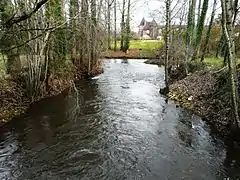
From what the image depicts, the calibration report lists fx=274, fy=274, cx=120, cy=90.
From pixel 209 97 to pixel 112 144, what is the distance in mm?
7098

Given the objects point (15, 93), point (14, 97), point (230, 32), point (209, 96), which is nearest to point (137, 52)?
point (209, 96)

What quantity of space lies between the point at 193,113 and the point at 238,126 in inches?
161

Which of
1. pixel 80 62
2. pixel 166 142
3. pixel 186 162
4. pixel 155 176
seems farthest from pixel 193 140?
pixel 80 62

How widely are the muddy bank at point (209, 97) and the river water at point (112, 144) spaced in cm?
Answer: 63

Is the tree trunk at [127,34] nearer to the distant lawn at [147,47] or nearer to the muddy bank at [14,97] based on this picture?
the distant lawn at [147,47]

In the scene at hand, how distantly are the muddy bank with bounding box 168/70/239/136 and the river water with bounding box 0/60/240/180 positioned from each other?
0.63m

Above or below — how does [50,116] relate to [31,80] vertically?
below

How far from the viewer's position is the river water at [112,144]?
A: 806cm

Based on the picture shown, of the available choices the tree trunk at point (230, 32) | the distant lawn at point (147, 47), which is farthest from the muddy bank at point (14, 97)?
the distant lawn at point (147, 47)

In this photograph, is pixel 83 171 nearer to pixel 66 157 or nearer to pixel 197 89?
pixel 66 157

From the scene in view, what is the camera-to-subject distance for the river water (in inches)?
317

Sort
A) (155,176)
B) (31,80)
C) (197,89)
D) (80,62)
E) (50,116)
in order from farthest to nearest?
(80,62), (197,89), (31,80), (50,116), (155,176)

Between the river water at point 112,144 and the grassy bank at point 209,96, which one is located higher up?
the grassy bank at point 209,96

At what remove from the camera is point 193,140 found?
1053 cm
